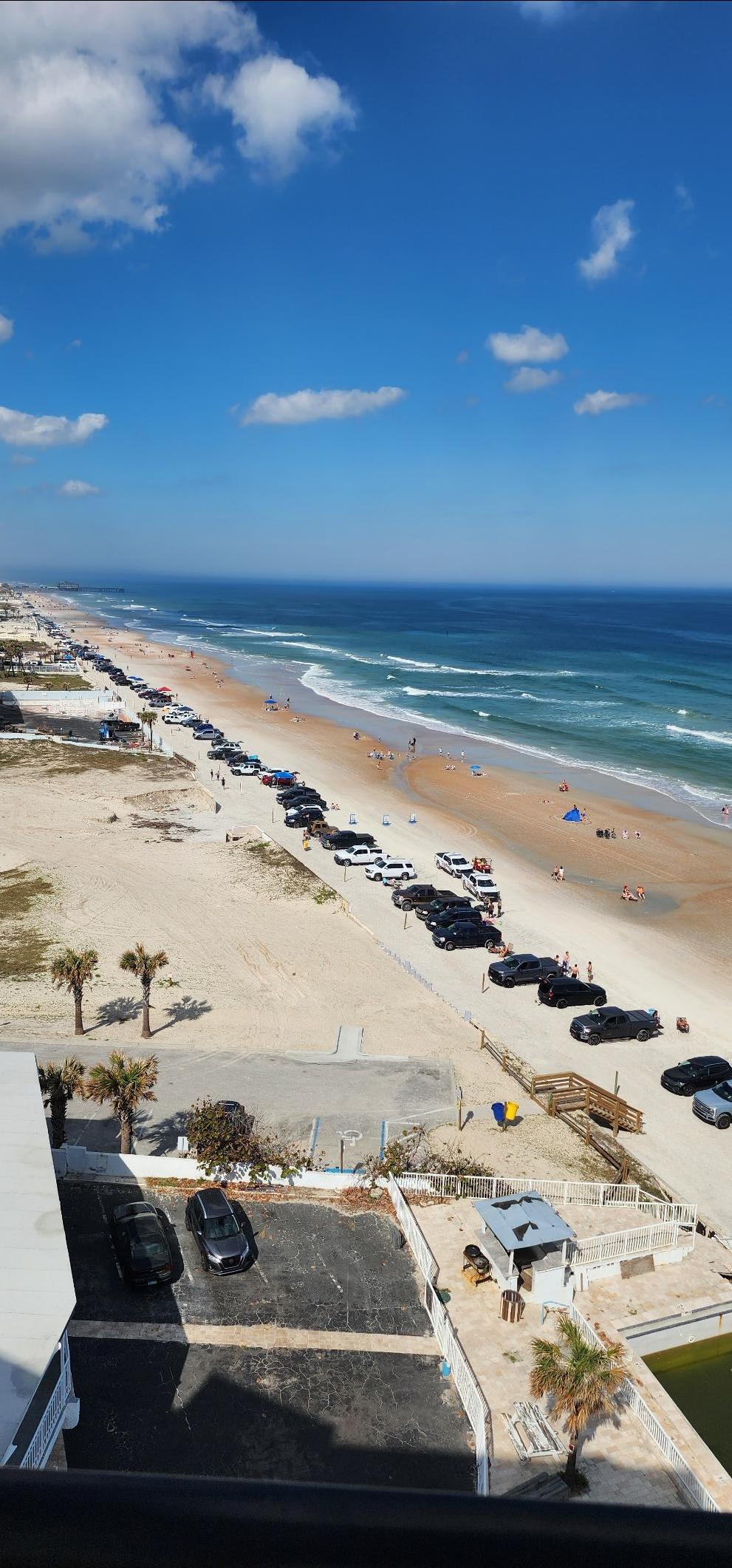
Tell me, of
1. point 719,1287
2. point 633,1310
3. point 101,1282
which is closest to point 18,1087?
point 101,1282

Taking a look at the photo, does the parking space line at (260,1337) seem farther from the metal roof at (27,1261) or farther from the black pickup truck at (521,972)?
the black pickup truck at (521,972)

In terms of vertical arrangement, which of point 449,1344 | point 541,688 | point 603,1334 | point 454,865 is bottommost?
point 603,1334

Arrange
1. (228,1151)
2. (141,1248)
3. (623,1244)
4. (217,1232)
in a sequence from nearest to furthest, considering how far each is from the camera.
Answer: (141,1248)
(217,1232)
(623,1244)
(228,1151)

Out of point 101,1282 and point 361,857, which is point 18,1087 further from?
point 361,857

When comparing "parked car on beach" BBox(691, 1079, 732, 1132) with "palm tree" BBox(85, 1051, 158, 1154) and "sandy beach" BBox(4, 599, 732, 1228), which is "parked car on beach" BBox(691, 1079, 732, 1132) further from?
"palm tree" BBox(85, 1051, 158, 1154)

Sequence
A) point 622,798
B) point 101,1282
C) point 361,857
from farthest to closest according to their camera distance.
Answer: point 622,798 → point 361,857 → point 101,1282

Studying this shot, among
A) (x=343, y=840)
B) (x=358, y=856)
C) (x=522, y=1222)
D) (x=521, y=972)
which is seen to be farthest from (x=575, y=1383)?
(x=343, y=840)

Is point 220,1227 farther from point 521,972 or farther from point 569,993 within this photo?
point 521,972
